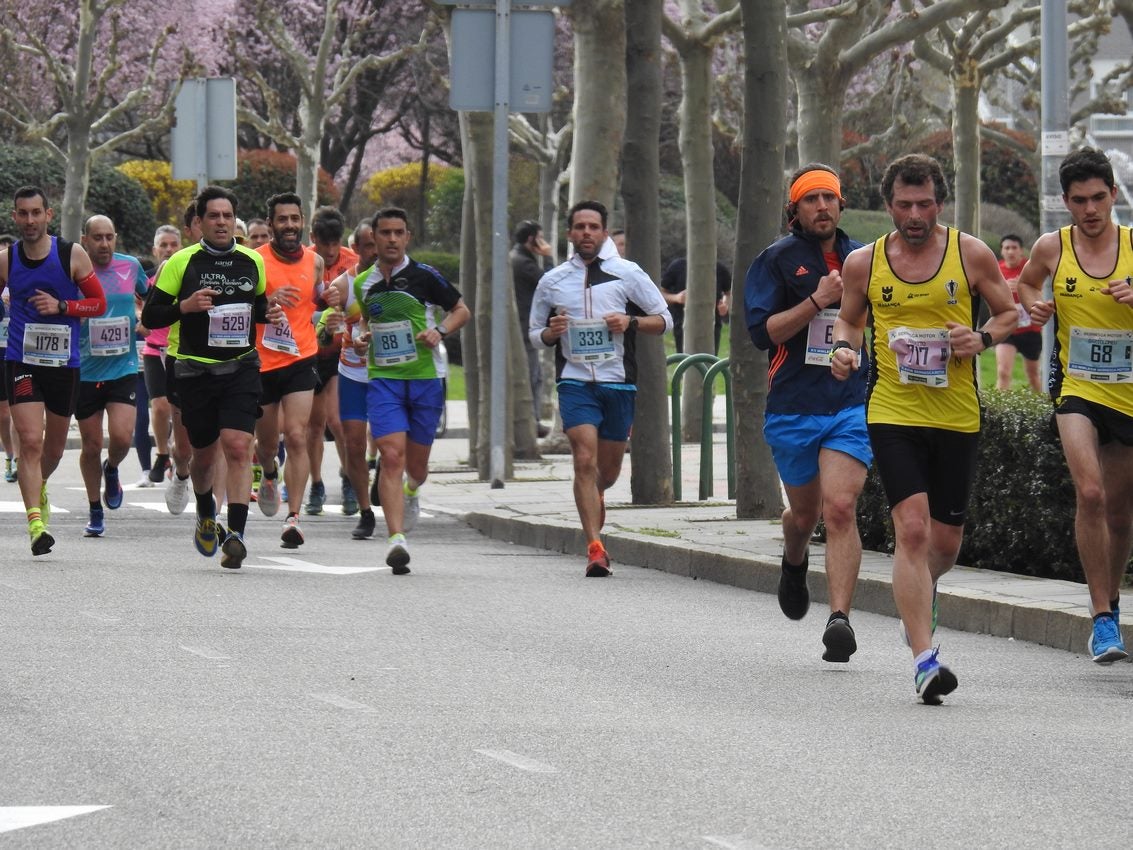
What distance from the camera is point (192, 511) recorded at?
15.9 meters

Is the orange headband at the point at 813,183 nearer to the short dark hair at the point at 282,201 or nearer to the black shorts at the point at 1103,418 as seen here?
the black shorts at the point at 1103,418

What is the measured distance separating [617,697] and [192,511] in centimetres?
851

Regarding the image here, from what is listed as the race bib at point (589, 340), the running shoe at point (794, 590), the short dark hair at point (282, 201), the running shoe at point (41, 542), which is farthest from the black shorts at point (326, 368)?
the running shoe at point (794, 590)

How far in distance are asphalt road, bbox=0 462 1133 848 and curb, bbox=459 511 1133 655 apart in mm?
131

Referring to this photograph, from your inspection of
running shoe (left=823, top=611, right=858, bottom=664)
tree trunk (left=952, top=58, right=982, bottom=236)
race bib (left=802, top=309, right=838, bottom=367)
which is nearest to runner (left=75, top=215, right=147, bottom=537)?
race bib (left=802, top=309, right=838, bottom=367)

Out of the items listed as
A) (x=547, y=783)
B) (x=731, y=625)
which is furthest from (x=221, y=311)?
(x=547, y=783)

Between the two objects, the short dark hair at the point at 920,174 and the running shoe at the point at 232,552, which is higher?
the short dark hair at the point at 920,174

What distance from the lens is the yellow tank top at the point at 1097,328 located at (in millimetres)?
8734

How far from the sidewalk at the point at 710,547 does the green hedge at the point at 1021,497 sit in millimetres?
175

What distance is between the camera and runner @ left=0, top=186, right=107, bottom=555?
12.5m

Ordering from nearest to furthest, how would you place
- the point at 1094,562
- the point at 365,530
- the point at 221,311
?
the point at 1094,562, the point at 221,311, the point at 365,530

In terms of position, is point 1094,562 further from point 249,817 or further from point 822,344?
point 249,817

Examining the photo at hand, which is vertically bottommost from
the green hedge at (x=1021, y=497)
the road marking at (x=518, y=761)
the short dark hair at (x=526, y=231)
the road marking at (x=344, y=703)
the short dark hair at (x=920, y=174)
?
the road marking at (x=344, y=703)

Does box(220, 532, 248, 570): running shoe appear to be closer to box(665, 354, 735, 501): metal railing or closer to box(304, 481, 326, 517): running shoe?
box(304, 481, 326, 517): running shoe
